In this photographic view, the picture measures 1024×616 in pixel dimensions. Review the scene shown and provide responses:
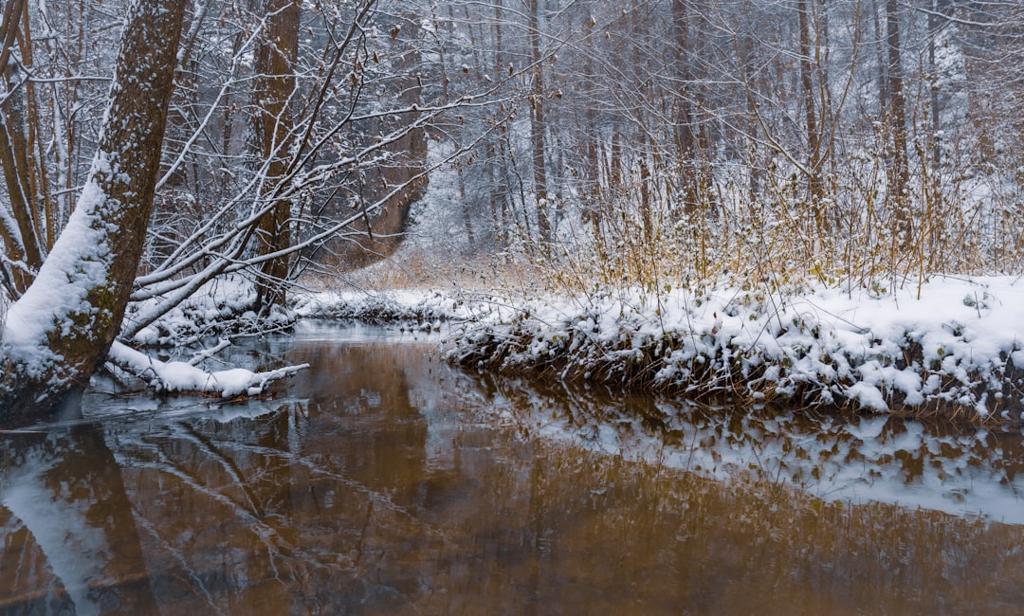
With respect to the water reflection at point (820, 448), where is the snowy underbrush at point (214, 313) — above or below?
above

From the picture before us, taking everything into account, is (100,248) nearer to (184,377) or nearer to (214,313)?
(184,377)

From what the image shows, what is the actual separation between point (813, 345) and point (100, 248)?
3762mm

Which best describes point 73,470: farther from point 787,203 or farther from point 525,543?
point 787,203

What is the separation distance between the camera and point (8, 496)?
226 centimetres

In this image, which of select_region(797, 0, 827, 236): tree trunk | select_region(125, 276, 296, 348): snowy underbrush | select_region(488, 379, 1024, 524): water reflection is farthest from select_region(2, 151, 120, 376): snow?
select_region(797, 0, 827, 236): tree trunk

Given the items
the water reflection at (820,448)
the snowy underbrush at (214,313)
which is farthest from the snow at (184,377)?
the snowy underbrush at (214,313)

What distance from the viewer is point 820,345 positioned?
11.3 feet

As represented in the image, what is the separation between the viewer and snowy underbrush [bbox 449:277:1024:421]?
3.06 m

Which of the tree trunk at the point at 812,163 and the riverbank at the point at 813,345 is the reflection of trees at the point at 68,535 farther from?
the tree trunk at the point at 812,163

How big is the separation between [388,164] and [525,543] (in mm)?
3428

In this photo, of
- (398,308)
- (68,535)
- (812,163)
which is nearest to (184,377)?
(68,535)

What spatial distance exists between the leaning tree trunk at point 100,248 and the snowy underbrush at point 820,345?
2.87 metres

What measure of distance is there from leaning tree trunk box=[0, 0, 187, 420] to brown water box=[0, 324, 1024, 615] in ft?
1.00

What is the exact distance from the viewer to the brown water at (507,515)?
152 centimetres
